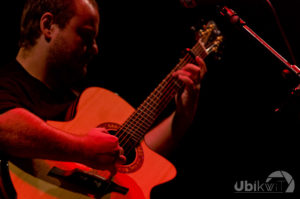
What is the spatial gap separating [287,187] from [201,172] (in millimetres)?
742

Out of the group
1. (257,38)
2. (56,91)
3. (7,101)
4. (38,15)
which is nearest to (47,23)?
(38,15)

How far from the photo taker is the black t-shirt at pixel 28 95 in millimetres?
1200

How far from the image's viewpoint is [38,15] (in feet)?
5.38

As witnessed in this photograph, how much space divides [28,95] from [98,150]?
55 centimetres

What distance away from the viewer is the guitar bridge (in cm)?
112

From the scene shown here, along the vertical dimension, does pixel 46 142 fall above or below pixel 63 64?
below

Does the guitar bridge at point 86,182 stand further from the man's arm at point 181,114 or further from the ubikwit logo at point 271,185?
the ubikwit logo at point 271,185

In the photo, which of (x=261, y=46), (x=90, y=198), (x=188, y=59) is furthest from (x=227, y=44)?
(x=90, y=198)

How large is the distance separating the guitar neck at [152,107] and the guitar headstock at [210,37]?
1.3 inches

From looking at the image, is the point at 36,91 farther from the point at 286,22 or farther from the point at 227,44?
the point at 286,22

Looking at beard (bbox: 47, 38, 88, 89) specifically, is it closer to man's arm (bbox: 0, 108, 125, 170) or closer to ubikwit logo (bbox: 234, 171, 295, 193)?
man's arm (bbox: 0, 108, 125, 170)

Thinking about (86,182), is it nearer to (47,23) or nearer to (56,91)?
(56,91)

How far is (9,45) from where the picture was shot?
6.62ft

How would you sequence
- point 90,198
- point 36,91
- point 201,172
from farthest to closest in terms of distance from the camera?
point 201,172, point 36,91, point 90,198
